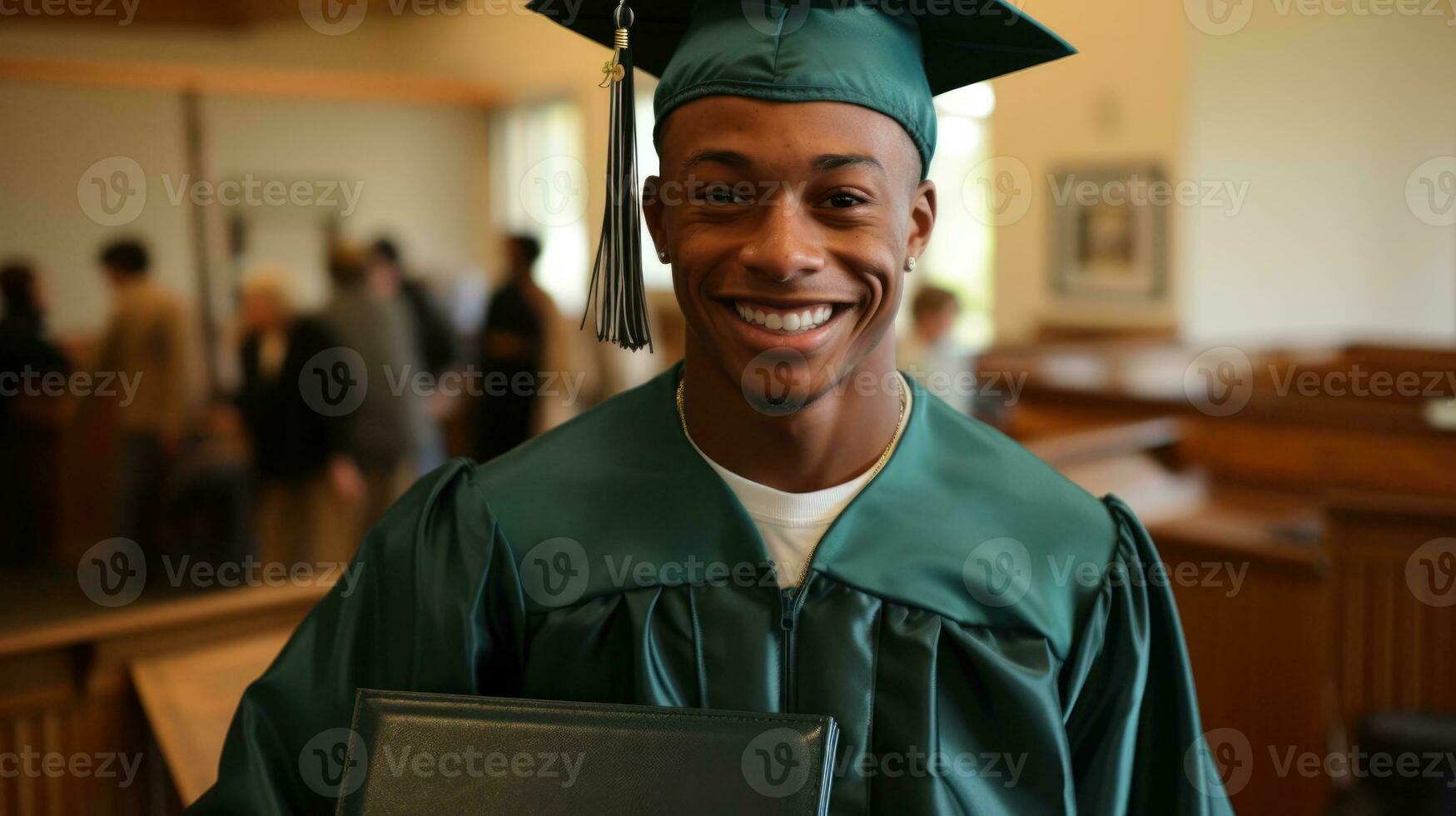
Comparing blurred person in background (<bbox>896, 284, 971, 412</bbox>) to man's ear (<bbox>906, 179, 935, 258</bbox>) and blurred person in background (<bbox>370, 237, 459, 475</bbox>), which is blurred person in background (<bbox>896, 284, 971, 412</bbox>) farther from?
man's ear (<bbox>906, 179, 935, 258</bbox>)

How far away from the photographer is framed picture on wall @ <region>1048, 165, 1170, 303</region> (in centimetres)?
750

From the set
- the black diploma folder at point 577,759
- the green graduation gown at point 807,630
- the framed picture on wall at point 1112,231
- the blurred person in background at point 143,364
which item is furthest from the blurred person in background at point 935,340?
the black diploma folder at point 577,759

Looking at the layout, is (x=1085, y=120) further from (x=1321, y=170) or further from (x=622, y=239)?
(x=622, y=239)

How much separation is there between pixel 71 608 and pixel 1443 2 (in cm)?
844

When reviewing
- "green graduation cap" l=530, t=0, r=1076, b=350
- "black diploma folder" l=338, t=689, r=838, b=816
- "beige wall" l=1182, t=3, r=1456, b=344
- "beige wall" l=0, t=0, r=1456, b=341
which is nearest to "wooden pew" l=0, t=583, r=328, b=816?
"black diploma folder" l=338, t=689, r=838, b=816

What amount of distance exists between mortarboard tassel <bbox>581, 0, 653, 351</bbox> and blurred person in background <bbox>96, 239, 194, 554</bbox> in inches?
165

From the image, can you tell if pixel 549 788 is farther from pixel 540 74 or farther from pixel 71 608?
pixel 540 74

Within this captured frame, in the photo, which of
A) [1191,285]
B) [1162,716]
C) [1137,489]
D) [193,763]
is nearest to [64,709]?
[193,763]

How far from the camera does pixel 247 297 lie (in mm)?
5508

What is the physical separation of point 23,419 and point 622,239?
5626 mm

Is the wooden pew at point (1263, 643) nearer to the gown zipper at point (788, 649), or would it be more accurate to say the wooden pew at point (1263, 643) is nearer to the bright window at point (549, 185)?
the gown zipper at point (788, 649)

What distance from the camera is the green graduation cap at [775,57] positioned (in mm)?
A: 1246

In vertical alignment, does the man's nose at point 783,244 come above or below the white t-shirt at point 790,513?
above

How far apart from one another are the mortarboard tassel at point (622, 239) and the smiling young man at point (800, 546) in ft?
0.19
